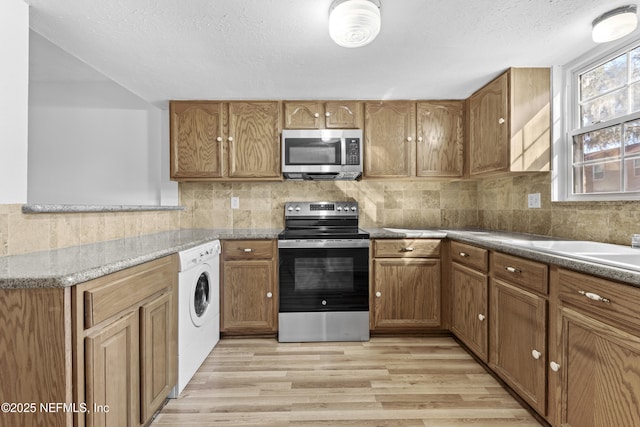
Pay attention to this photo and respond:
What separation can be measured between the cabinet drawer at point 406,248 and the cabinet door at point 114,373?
5.91 feet

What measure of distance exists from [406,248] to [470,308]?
0.64 meters

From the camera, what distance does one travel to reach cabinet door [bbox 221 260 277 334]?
8.42 feet

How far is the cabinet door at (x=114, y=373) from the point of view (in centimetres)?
110

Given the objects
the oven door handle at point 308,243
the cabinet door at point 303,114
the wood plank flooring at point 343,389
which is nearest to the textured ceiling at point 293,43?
the cabinet door at point 303,114

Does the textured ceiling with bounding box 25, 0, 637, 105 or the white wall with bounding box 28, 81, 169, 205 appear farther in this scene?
the white wall with bounding box 28, 81, 169, 205

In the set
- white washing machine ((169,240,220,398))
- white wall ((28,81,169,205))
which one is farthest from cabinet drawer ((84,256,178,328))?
white wall ((28,81,169,205))

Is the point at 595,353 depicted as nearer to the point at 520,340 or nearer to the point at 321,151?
the point at 520,340

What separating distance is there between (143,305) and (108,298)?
276 mm

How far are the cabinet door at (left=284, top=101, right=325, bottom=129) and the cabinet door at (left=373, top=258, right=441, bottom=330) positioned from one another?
4.42 ft

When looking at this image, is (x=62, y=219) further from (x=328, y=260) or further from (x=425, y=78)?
(x=425, y=78)

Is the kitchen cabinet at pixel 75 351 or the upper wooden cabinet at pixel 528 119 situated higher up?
the upper wooden cabinet at pixel 528 119

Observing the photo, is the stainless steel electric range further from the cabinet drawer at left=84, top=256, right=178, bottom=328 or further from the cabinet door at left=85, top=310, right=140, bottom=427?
the cabinet door at left=85, top=310, right=140, bottom=427

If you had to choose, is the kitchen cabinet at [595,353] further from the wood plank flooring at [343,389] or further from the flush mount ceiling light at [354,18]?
the flush mount ceiling light at [354,18]

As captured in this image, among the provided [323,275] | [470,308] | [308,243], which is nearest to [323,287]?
[323,275]
